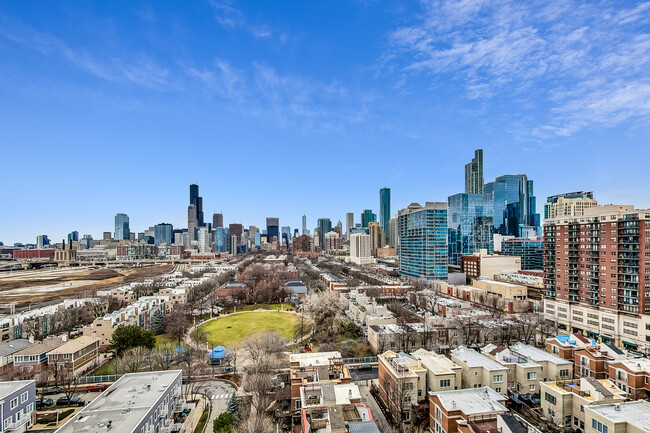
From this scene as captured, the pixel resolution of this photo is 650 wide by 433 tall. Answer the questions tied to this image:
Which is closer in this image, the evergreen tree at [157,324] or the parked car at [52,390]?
the parked car at [52,390]

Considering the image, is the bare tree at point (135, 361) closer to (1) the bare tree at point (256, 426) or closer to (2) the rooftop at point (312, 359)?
(1) the bare tree at point (256, 426)

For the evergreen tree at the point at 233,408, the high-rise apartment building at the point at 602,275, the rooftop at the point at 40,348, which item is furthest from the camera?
the high-rise apartment building at the point at 602,275

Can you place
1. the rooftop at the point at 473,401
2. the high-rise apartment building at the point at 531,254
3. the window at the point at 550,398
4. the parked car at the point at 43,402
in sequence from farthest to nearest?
the high-rise apartment building at the point at 531,254, the parked car at the point at 43,402, the window at the point at 550,398, the rooftop at the point at 473,401

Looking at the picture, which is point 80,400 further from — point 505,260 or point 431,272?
point 505,260

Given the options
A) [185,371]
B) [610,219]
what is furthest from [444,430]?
[610,219]

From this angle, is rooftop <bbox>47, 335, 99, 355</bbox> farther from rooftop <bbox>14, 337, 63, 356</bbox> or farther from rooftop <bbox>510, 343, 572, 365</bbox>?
rooftop <bbox>510, 343, 572, 365</bbox>

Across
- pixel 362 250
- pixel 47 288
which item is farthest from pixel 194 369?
pixel 362 250

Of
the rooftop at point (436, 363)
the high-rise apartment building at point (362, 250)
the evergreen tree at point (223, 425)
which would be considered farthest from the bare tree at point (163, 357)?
the high-rise apartment building at point (362, 250)
